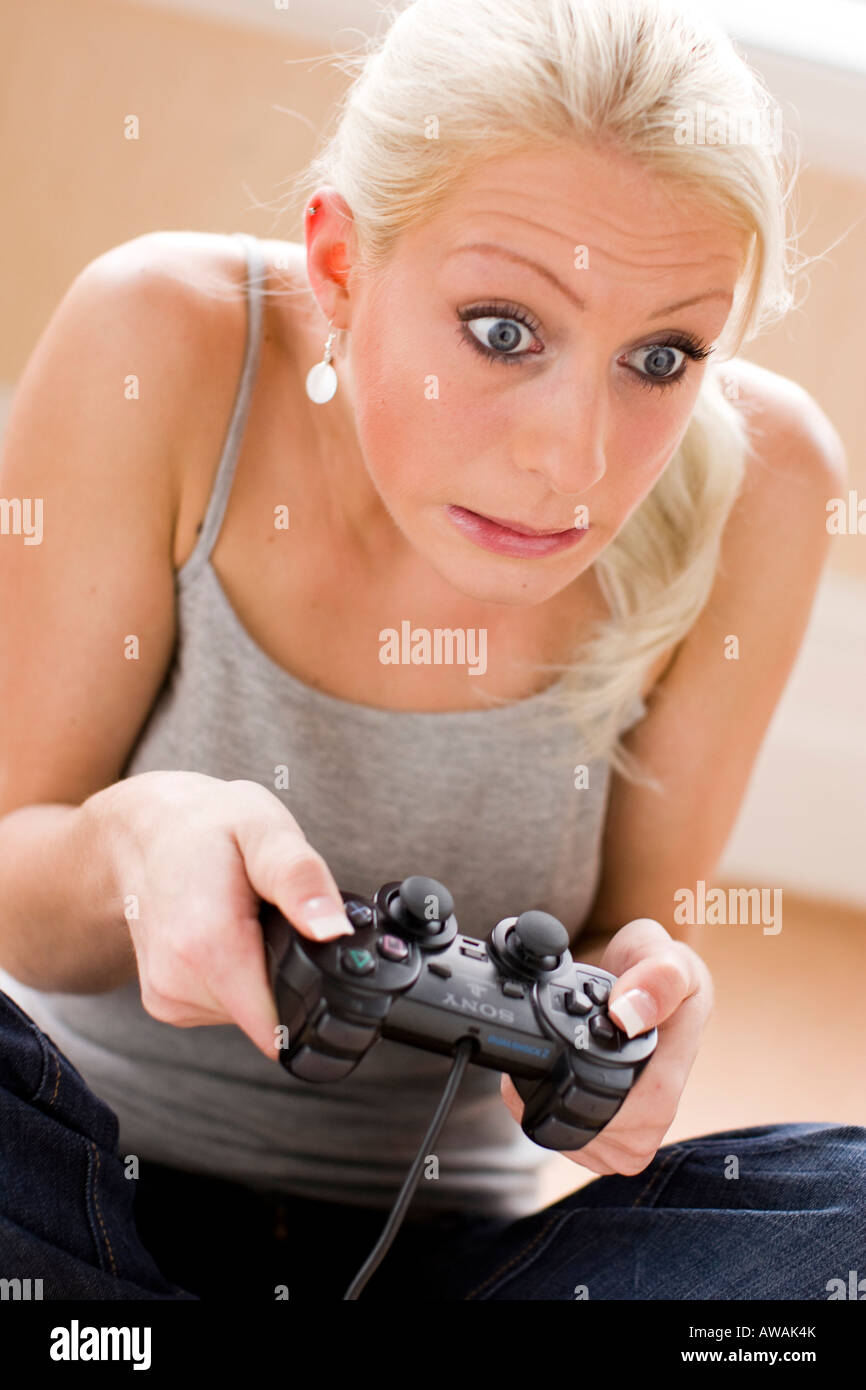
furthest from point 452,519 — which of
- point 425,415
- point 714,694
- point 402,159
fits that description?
point 714,694

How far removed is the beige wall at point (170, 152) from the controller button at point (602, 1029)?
3.49ft

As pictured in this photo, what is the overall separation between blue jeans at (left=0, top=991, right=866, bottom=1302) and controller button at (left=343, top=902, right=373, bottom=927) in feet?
0.67

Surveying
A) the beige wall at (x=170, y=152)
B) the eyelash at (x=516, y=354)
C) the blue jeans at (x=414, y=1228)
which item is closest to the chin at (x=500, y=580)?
the eyelash at (x=516, y=354)

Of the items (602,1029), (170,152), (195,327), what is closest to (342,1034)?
(602,1029)

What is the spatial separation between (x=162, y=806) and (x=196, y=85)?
3.65ft

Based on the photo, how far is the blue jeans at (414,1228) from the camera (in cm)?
68

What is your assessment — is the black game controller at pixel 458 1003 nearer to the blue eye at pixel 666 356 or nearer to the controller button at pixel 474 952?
the controller button at pixel 474 952

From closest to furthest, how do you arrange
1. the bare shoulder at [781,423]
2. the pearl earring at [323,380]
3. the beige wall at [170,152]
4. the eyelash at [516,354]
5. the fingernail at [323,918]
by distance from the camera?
1. the fingernail at [323,918]
2. the eyelash at [516,354]
3. the pearl earring at [323,380]
4. the bare shoulder at [781,423]
5. the beige wall at [170,152]

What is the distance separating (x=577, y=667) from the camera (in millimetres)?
947

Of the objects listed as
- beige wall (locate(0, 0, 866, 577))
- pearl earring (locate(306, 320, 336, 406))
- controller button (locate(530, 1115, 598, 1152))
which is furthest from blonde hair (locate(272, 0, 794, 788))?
beige wall (locate(0, 0, 866, 577))

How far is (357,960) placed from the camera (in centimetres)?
59

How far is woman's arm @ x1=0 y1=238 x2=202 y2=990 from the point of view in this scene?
34.0 inches
